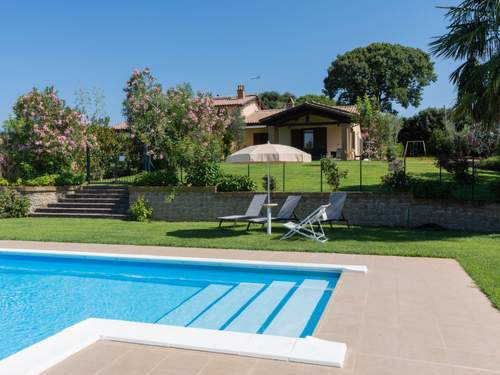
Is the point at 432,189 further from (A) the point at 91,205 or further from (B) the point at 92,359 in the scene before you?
(A) the point at 91,205

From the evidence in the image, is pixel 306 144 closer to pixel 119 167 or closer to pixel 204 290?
pixel 119 167

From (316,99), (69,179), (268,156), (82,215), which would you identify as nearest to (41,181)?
(69,179)

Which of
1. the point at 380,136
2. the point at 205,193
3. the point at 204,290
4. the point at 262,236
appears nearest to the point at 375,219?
the point at 262,236

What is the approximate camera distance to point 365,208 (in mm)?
12938

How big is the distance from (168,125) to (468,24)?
37.7 ft

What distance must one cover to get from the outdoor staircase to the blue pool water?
251 inches

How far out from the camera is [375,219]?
1291 cm

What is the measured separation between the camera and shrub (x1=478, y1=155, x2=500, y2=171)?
21.3 meters

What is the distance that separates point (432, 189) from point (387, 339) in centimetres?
943

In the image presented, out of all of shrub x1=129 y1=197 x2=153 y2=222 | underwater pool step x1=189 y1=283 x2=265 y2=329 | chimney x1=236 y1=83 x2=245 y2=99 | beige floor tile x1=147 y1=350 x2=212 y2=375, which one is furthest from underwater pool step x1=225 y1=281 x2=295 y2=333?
chimney x1=236 y1=83 x2=245 y2=99

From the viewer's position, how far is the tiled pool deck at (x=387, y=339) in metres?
3.44

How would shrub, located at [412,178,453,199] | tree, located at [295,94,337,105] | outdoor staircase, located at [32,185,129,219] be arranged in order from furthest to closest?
tree, located at [295,94,337,105]
outdoor staircase, located at [32,185,129,219]
shrub, located at [412,178,453,199]

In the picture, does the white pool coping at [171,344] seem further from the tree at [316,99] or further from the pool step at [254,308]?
the tree at [316,99]

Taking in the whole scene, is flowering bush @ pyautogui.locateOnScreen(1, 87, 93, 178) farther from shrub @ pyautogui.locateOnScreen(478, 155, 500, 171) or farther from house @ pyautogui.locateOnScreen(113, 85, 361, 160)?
shrub @ pyautogui.locateOnScreen(478, 155, 500, 171)
